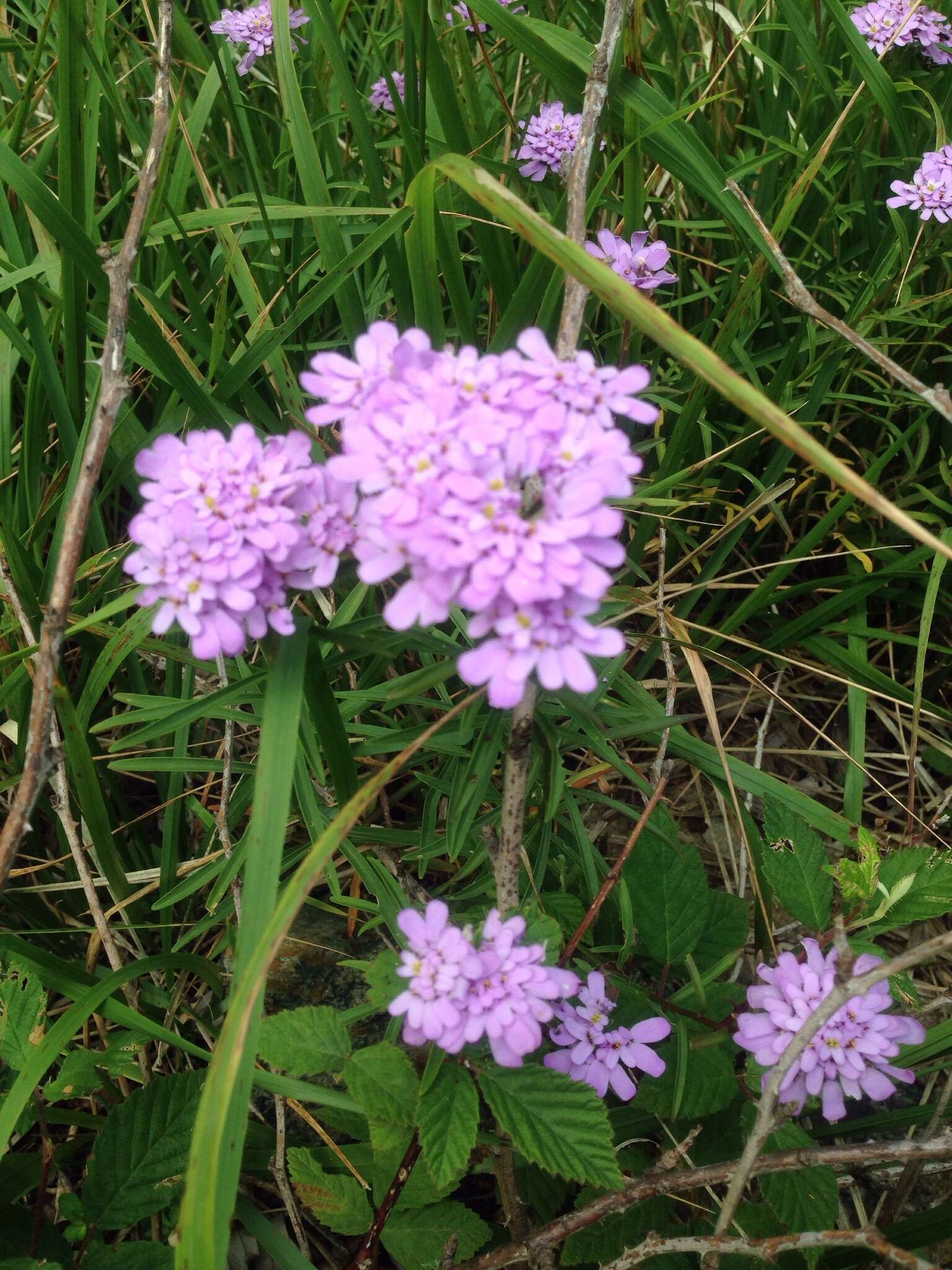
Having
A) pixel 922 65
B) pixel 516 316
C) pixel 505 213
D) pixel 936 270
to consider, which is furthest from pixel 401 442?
pixel 922 65

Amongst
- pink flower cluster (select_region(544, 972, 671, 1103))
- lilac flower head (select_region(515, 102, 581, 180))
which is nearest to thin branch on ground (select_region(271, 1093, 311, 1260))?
pink flower cluster (select_region(544, 972, 671, 1103))

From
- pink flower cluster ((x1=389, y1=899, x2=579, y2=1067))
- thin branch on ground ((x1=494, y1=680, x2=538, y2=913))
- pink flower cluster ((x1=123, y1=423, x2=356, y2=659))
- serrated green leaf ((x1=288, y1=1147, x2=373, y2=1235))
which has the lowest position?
serrated green leaf ((x1=288, y1=1147, x2=373, y2=1235))

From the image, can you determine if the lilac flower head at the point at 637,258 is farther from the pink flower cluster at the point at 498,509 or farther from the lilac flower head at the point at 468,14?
the pink flower cluster at the point at 498,509

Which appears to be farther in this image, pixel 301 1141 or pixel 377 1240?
pixel 301 1141

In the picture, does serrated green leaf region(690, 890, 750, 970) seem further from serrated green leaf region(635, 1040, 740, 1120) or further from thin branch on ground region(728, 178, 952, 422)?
thin branch on ground region(728, 178, 952, 422)

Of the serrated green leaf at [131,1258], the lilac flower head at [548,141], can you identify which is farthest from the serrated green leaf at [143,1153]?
the lilac flower head at [548,141]

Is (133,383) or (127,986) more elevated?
(133,383)

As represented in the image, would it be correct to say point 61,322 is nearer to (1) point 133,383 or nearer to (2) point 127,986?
(1) point 133,383
